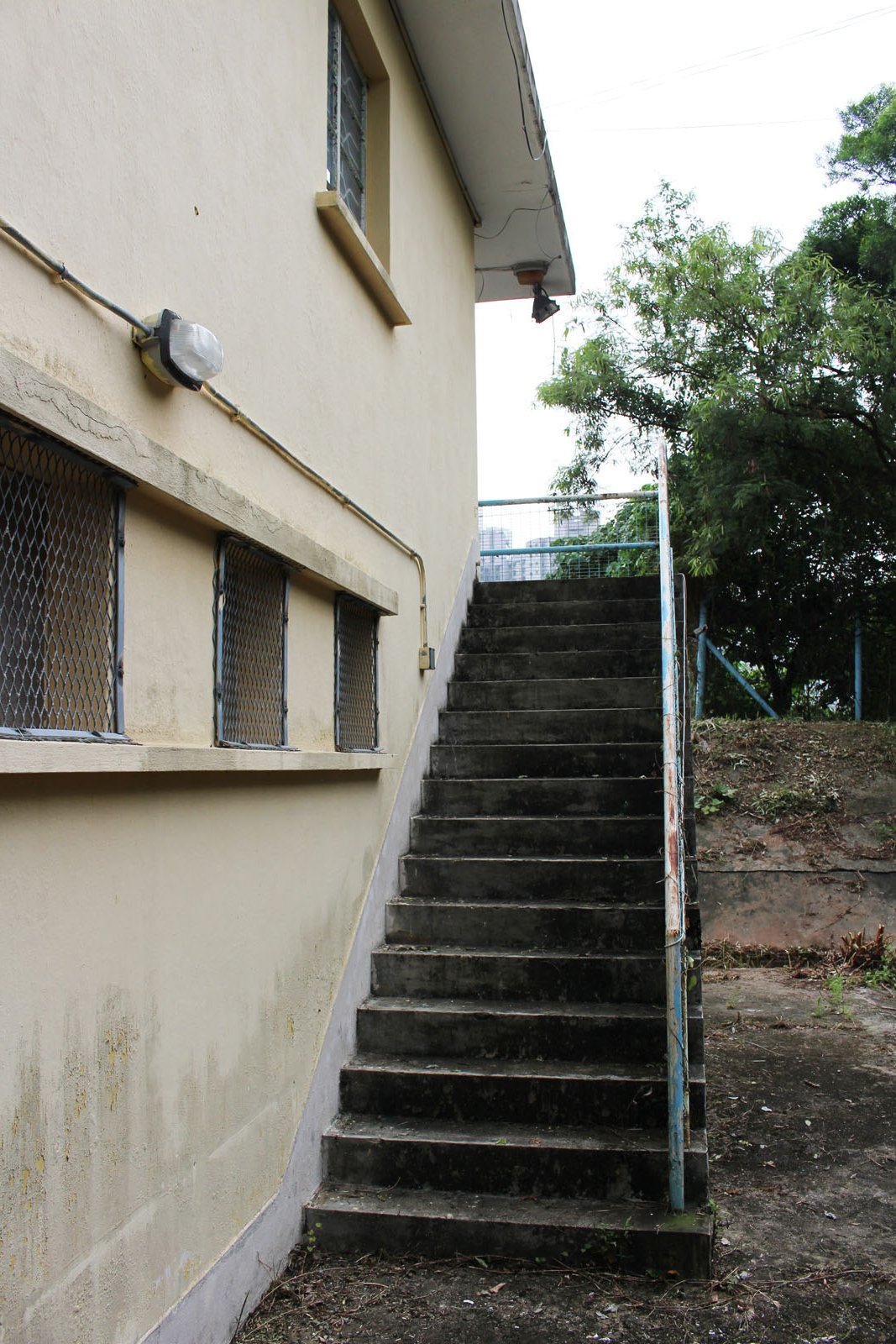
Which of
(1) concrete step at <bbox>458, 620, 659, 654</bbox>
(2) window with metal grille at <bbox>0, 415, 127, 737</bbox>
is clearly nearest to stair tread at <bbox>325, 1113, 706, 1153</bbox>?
(2) window with metal grille at <bbox>0, 415, 127, 737</bbox>

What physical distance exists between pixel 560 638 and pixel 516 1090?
3.24 metres

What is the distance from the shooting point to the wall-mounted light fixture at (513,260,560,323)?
809 cm

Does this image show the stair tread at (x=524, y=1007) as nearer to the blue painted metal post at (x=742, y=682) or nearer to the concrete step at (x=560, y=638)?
the concrete step at (x=560, y=638)

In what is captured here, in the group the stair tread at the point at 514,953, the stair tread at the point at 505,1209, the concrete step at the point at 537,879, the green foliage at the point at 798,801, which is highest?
the green foliage at the point at 798,801

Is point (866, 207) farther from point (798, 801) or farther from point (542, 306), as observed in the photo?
point (798, 801)

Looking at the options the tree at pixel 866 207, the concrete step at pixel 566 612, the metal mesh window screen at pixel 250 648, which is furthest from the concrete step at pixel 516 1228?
the tree at pixel 866 207

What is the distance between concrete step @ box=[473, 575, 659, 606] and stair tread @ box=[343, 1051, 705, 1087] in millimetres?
3486

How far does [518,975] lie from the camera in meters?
4.30

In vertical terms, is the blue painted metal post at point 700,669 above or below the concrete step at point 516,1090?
above

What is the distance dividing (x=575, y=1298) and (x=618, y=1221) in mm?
289

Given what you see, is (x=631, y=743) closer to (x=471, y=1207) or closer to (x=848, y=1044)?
(x=848, y=1044)

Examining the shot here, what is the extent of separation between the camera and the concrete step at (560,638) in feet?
21.0

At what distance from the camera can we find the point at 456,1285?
3.25m

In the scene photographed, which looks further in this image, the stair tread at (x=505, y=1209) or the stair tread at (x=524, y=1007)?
the stair tread at (x=524, y=1007)
